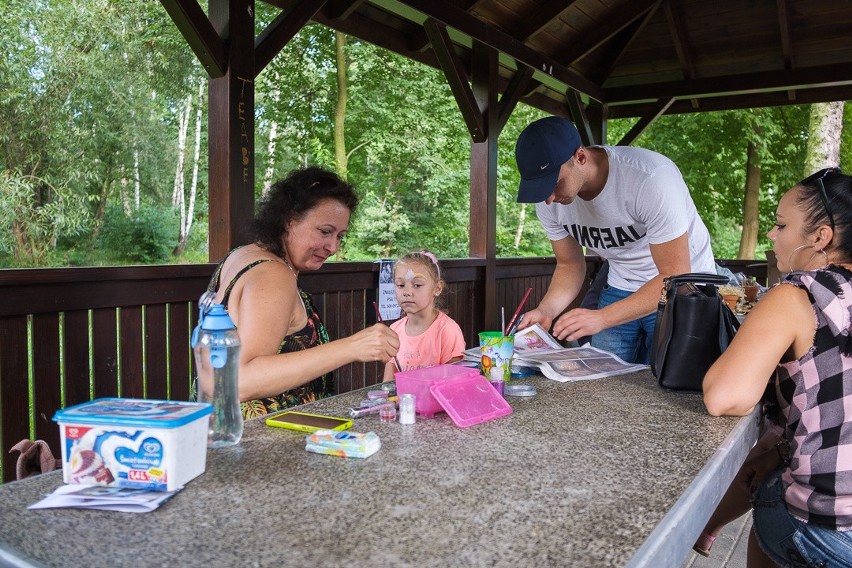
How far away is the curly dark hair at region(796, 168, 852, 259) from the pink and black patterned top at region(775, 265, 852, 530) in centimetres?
12

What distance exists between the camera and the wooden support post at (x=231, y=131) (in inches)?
121

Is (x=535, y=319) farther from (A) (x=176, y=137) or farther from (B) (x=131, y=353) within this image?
(A) (x=176, y=137)

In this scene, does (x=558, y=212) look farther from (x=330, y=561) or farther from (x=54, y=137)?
(x=54, y=137)

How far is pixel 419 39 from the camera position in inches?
192

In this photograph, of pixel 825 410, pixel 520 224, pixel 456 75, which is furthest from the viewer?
pixel 520 224

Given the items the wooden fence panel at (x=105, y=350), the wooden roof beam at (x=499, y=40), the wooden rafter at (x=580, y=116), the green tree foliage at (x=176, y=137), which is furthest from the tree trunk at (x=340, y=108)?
the wooden fence panel at (x=105, y=350)

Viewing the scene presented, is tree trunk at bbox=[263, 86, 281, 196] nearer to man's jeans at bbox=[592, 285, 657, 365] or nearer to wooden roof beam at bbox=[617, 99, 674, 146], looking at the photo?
wooden roof beam at bbox=[617, 99, 674, 146]

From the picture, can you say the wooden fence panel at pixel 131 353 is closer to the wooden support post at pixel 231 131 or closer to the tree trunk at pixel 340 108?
the wooden support post at pixel 231 131

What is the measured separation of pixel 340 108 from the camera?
1213 centimetres

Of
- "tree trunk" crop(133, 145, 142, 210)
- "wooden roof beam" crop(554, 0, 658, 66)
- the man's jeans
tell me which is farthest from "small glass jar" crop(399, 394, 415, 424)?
"tree trunk" crop(133, 145, 142, 210)

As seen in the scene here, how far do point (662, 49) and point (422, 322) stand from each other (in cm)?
516

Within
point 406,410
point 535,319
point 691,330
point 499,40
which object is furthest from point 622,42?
point 406,410

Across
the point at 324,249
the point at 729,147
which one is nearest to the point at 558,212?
the point at 324,249

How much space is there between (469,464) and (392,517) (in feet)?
0.81
